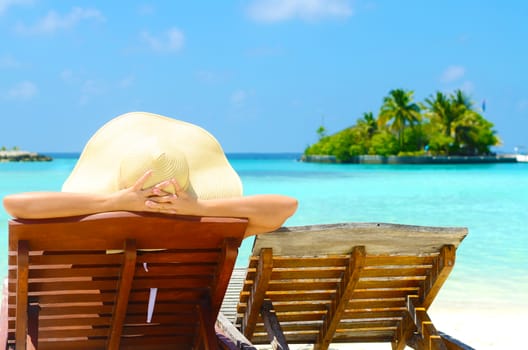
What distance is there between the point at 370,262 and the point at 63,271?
151 centimetres

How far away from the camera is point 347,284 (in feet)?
11.8

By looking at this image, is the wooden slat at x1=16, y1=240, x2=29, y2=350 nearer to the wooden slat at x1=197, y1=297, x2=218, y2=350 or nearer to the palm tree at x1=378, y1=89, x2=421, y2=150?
the wooden slat at x1=197, y1=297, x2=218, y2=350

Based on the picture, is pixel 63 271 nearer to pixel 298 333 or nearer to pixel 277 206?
pixel 277 206

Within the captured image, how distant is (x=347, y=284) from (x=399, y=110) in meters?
65.0

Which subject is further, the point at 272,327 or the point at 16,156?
the point at 16,156

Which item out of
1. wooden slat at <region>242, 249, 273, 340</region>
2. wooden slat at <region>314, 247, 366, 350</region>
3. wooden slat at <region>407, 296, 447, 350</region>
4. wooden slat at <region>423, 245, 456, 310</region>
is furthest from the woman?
wooden slat at <region>407, 296, 447, 350</region>

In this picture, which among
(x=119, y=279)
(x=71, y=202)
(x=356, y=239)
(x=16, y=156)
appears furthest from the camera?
(x=16, y=156)

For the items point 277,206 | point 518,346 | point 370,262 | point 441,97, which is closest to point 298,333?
point 370,262

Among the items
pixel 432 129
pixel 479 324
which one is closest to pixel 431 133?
pixel 432 129

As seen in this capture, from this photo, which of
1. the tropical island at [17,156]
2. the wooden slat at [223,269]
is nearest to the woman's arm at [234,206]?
the wooden slat at [223,269]

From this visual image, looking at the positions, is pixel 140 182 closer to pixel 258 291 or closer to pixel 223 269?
pixel 223 269

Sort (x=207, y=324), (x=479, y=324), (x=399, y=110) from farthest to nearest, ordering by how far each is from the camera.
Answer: (x=399, y=110) < (x=479, y=324) < (x=207, y=324)

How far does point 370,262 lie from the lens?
356 centimetres

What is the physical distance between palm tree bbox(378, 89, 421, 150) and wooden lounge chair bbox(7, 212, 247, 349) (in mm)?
63811
